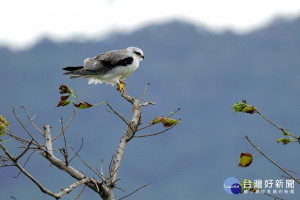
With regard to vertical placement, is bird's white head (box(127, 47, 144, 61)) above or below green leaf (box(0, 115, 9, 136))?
above

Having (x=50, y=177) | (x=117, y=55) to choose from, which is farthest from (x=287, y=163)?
(x=117, y=55)

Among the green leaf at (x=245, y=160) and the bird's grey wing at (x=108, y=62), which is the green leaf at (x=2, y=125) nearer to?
the green leaf at (x=245, y=160)

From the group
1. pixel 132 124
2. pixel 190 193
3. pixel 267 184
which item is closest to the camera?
pixel 132 124

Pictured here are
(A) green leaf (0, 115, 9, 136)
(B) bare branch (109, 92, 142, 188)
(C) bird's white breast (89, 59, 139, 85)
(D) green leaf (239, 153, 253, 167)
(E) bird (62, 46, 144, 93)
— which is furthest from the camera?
A: (C) bird's white breast (89, 59, 139, 85)

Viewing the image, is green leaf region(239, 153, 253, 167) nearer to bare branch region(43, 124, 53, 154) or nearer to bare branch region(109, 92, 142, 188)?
bare branch region(109, 92, 142, 188)

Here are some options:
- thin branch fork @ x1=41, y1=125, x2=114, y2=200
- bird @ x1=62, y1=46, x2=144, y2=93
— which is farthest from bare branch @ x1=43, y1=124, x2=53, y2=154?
bird @ x1=62, y1=46, x2=144, y2=93

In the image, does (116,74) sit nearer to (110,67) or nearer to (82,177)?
(110,67)

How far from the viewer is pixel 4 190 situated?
182 meters

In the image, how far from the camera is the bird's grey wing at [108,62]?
10.8 meters

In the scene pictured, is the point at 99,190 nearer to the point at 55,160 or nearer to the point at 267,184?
the point at 55,160

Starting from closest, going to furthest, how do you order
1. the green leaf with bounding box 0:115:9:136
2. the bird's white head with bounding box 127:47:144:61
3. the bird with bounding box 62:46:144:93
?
the green leaf with bounding box 0:115:9:136
the bird with bounding box 62:46:144:93
the bird's white head with bounding box 127:47:144:61

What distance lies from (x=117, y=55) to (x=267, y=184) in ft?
13.1

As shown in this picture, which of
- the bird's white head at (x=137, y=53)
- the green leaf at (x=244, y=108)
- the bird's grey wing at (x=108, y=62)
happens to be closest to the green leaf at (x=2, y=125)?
the green leaf at (x=244, y=108)

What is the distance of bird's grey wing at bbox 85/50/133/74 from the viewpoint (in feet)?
35.6
